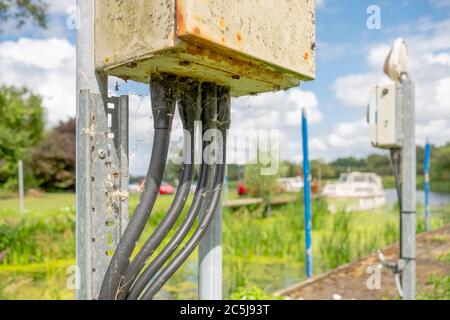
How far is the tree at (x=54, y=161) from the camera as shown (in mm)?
16172

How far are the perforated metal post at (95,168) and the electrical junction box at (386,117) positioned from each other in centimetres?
136

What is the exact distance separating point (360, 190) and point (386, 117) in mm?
9188

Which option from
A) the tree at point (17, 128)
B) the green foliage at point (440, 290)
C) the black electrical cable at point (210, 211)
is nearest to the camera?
the black electrical cable at point (210, 211)

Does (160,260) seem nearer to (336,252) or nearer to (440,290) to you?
(440,290)

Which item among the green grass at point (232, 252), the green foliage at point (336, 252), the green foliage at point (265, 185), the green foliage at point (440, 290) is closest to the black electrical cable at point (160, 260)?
the green foliage at point (440, 290)

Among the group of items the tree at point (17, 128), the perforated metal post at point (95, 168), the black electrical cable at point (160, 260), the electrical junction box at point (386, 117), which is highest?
the tree at point (17, 128)

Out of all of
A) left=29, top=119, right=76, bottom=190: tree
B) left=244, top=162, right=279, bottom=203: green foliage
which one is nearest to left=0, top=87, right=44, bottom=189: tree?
left=29, top=119, right=76, bottom=190: tree

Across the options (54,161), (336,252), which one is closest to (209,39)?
(336,252)

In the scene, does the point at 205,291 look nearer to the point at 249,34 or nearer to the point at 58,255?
the point at 249,34

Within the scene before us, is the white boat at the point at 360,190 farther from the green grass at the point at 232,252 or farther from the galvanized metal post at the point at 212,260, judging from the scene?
the galvanized metal post at the point at 212,260

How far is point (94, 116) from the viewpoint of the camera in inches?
31.6

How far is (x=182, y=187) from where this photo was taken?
2.83 ft

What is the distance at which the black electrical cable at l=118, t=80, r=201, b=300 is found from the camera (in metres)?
0.79

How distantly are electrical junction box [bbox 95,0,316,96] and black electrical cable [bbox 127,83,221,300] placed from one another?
44 mm
